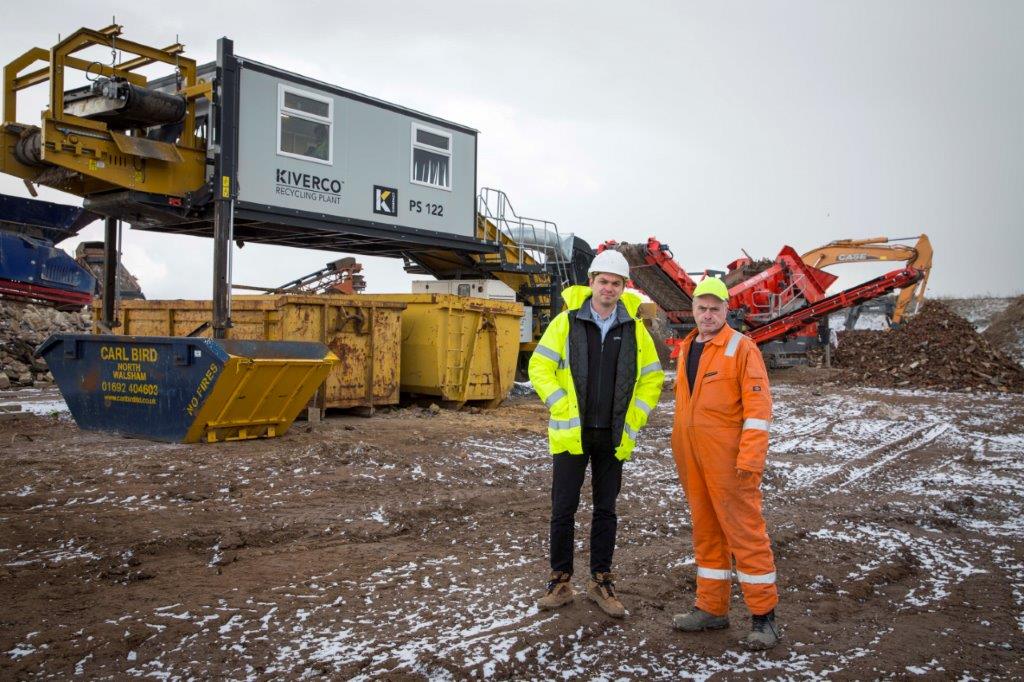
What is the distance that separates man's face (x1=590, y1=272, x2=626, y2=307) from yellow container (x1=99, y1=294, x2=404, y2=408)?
6891 mm

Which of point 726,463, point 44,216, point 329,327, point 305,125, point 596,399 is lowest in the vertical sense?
point 726,463

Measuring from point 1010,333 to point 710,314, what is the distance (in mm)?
31533

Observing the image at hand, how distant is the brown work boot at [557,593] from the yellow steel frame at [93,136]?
361 inches

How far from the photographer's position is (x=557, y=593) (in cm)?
461

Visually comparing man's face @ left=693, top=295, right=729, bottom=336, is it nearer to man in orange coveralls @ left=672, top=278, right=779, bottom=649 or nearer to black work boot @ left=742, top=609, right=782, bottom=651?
man in orange coveralls @ left=672, top=278, right=779, bottom=649

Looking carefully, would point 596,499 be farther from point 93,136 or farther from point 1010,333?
point 1010,333

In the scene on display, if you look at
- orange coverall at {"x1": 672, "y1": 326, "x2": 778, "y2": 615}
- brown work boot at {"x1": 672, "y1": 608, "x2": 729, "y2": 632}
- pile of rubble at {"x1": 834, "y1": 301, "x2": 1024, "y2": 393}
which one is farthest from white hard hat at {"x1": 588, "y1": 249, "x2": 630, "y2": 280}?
pile of rubble at {"x1": 834, "y1": 301, "x2": 1024, "y2": 393}

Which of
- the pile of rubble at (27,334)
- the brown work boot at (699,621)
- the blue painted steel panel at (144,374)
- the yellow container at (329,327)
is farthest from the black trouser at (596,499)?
the pile of rubble at (27,334)

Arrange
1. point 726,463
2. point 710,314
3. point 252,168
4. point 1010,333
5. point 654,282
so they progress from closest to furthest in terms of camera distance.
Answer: point 726,463 < point 710,314 < point 252,168 < point 654,282 < point 1010,333

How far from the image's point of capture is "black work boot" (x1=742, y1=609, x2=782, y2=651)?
4141mm

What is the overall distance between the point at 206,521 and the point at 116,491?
1.32 metres

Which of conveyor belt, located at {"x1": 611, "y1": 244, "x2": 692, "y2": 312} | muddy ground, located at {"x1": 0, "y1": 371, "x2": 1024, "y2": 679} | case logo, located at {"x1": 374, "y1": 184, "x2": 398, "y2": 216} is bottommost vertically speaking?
muddy ground, located at {"x1": 0, "y1": 371, "x2": 1024, "y2": 679}

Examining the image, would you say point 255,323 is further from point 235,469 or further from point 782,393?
point 782,393

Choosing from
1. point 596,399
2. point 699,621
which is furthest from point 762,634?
point 596,399
